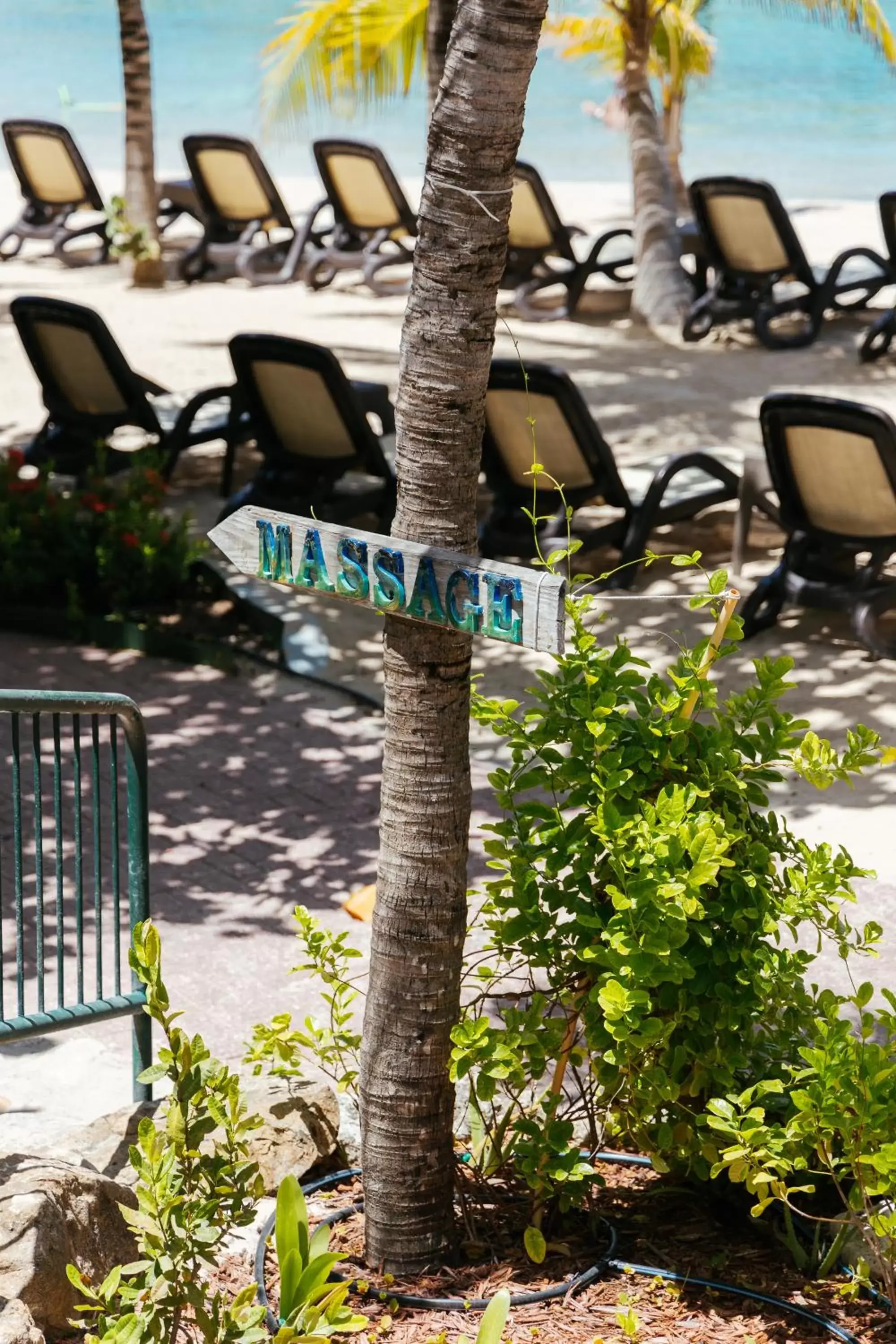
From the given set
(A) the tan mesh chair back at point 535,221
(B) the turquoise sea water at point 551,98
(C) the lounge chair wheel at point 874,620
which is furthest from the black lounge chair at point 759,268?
(B) the turquoise sea water at point 551,98

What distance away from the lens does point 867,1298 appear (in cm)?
331

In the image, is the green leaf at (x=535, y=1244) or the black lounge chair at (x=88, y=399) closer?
the green leaf at (x=535, y=1244)

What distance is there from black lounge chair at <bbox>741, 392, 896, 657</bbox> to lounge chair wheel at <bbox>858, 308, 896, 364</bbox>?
640cm

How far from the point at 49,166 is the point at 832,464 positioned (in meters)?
15.4

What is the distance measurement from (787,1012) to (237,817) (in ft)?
12.2

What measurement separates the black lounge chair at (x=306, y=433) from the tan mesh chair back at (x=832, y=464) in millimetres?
2305

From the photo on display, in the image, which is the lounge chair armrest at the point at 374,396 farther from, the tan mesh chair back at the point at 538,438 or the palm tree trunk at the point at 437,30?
the palm tree trunk at the point at 437,30

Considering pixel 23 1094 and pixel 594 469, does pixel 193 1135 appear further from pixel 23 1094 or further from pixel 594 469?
pixel 594 469

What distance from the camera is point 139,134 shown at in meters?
17.3

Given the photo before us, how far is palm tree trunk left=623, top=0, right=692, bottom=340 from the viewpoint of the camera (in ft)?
52.9

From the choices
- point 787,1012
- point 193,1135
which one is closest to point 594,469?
point 787,1012

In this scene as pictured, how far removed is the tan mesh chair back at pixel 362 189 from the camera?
18.0 m

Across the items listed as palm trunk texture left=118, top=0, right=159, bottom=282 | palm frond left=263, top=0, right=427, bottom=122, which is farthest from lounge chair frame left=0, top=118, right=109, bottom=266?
palm frond left=263, top=0, right=427, bottom=122

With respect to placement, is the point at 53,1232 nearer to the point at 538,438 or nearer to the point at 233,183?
the point at 538,438
